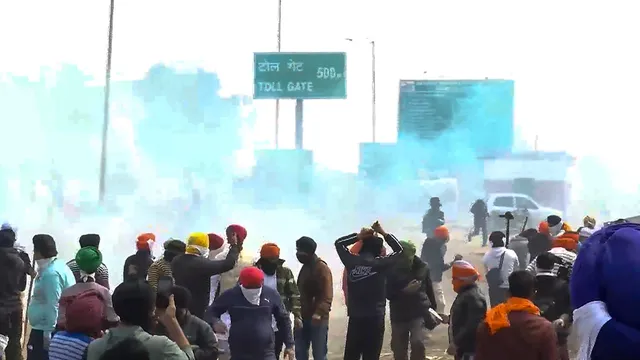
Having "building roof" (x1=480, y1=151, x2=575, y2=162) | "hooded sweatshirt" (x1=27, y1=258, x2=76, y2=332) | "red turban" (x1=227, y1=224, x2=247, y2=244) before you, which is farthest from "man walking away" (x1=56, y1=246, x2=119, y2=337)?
"building roof" (x1=480, y1=151, x2=575, y2=162)

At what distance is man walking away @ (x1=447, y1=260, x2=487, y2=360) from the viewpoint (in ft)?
19.9

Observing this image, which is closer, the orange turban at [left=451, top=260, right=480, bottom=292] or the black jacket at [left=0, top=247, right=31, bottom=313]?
the orange turban at [left=451, top=260, right=480, bottom=292]

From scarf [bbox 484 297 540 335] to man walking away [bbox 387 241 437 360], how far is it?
3.11m

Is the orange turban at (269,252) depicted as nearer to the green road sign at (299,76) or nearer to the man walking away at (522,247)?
the man walking away at (522,247)

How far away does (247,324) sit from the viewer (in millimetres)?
6023

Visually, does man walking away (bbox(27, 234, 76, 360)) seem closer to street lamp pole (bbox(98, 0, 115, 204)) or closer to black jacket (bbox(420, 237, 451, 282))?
black jacket (bbox(420, 237, 451, 282))

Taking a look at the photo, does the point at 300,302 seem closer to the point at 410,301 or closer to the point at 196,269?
the point at 410,301

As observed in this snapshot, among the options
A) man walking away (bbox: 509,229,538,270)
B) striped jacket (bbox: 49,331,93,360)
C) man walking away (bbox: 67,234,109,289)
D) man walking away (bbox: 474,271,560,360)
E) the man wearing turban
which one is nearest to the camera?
the man wearing turban

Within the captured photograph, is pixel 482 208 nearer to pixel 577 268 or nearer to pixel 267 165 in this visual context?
pixel 267 165

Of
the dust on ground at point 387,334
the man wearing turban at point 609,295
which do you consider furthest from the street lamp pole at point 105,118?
the man wearing turban at point 609,295

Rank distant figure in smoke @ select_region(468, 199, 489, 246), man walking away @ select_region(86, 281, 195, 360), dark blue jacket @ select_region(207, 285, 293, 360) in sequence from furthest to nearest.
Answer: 1. distant figure in smoke @ select_region(468, 199, 489, 246)
2. dark blue jacket @ select_region(207, 285, 293, 360)
3. man walking away @ select_region(86, 281, 195, 360)

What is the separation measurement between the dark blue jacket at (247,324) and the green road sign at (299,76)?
756 inches

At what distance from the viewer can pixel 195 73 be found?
85.7ft

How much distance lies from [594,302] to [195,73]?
79.7ft
